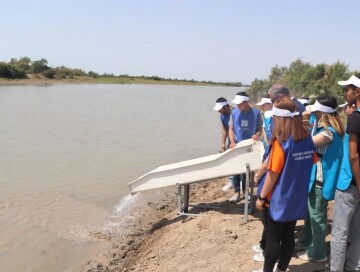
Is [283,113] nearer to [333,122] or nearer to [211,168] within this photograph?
[333,122]

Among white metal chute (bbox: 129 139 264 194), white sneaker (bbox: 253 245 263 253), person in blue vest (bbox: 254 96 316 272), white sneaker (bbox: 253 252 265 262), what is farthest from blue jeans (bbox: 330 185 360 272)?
white metal chute (bbox: 129 139 264 194)

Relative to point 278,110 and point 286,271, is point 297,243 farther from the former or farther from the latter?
point 278,110

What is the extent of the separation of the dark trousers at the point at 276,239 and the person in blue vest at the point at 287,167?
0.04 feet

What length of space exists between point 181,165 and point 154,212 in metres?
1.82

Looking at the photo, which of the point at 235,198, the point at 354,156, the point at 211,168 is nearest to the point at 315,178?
the point at 354,156

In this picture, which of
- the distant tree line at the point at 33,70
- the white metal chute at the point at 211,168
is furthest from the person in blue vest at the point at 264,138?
the distant tree line at the point at 33,70

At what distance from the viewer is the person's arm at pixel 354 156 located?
10.3ft

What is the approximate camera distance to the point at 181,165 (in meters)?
5.84

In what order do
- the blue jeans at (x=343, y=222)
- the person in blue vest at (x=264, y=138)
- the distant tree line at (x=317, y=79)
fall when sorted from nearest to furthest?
the blue jeans at (x=343, y=222)
the person in blue vest at (x=264, y=138)
the distant tree line at (x=317, y=79)

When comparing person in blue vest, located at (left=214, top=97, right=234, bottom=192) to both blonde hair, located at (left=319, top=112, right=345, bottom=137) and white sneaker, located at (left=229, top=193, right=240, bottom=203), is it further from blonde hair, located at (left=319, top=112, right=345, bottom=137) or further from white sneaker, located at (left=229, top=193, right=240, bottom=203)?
blonde hair, located at (left=319, top=112, right=345, bottom=137)

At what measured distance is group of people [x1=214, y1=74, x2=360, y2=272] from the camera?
10.5ft

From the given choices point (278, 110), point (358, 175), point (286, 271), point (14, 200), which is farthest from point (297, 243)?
point (14, 200)

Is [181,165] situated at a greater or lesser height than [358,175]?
lesser

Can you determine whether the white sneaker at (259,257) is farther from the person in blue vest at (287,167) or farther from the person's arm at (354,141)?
the person's arm at (354,141)
